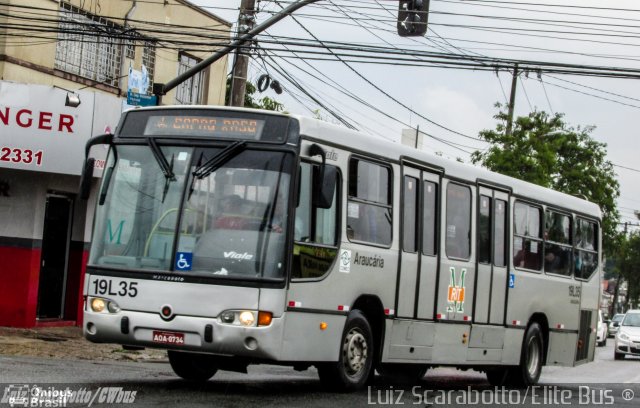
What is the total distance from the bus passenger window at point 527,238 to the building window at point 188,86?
462 inches

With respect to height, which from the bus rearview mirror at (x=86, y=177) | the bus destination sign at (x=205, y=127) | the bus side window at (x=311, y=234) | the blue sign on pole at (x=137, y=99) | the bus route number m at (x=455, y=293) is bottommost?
the bus route number m at (x=455, y=293)

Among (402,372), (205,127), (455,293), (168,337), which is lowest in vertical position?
(402,372)

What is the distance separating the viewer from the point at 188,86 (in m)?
27.7

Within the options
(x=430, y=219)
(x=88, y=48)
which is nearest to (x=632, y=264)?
(x=88, y=48)

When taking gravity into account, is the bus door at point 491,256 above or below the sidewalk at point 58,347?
above

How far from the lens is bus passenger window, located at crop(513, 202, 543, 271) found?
1694 centimetres

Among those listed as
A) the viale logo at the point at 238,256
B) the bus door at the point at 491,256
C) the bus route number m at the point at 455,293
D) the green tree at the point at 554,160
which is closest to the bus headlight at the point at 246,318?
the viale logo at the point at 238,256

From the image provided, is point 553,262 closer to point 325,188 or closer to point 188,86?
point 325,188

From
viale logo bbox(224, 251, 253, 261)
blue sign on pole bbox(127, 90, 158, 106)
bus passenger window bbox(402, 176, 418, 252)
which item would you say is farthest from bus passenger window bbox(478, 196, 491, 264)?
blue sign on pole bbox(127, 90, 158, 106)

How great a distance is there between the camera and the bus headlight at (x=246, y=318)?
37.0 feet

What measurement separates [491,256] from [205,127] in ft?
18.4

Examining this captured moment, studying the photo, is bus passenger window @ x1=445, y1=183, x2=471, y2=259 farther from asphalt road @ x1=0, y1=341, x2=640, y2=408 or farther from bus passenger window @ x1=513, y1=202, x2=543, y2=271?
asphalt road @ x1=0, y1=341, x2=640, y2=408

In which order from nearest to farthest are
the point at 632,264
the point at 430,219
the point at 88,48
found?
1. the point at 430,219
2. the point at 88,48
3. the point at 632,264

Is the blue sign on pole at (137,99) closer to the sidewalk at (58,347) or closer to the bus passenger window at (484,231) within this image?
the sidewalk at (58,347)
